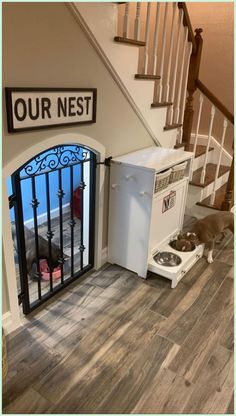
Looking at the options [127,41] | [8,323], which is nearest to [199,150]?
[127,41]

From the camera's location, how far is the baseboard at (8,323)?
170 centimetres

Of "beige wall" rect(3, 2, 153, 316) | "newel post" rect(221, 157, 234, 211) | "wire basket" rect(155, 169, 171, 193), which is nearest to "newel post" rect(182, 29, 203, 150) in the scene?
"newel post" rect(221, 157, 234, 211)

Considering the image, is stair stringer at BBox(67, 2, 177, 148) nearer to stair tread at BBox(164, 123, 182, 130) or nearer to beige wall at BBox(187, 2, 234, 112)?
stair tread at BBox(164, 123, 182, 130)

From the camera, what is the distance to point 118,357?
5.41ft

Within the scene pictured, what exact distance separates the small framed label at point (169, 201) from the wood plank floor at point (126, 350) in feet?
1.75

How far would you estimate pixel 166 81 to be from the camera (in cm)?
268

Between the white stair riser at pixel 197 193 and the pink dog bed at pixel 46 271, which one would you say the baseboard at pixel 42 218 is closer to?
the pink dog bed at pixel 46 271

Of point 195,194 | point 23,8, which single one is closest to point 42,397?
point 23,8

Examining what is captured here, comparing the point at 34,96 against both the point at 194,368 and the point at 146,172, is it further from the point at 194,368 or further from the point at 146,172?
the point at 194,368

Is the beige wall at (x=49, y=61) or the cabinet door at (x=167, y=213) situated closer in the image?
the beige wall at (x=49, y=61)

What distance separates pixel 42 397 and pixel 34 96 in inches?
56.0

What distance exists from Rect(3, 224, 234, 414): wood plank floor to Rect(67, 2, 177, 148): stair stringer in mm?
1248

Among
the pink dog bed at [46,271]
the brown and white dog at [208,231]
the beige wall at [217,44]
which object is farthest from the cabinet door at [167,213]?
the beige wall at [217,44]

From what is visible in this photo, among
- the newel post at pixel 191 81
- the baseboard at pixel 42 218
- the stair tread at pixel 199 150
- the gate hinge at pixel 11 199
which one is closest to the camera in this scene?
the gate hinge at pixel 11 199
